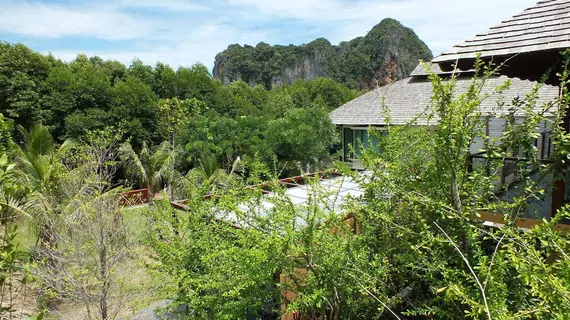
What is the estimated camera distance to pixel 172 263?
4414 mm

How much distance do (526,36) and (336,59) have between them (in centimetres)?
5848

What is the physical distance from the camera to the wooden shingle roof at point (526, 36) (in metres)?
3.73

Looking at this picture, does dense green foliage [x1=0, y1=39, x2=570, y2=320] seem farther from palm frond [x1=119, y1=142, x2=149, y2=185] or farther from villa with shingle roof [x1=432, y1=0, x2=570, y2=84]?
palm frond [x1=119, y1=142, x2=149, y2=185]

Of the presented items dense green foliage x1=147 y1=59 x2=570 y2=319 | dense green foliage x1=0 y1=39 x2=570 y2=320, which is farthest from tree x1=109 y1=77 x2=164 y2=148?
dense green foliage x1=147 y1=59 x2=570 y2=319

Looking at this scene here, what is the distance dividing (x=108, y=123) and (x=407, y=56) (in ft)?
157

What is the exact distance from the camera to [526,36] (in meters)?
4.02

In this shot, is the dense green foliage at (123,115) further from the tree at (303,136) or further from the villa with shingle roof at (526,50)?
the villa with shingle roof at (526,50)

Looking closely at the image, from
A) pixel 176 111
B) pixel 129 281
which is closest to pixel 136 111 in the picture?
pixel 176 111

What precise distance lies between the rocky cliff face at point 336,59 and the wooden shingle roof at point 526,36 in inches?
1921

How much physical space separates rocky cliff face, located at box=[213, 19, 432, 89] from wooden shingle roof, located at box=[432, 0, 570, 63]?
48.8 meters

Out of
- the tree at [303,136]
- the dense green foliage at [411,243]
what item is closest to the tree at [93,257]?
the dense green foliage at [411,243]

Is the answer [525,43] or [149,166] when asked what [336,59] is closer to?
[149,166]

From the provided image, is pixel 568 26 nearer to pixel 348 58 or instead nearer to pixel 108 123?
pixel 108 123

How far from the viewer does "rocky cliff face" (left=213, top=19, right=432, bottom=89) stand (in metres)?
53.8
